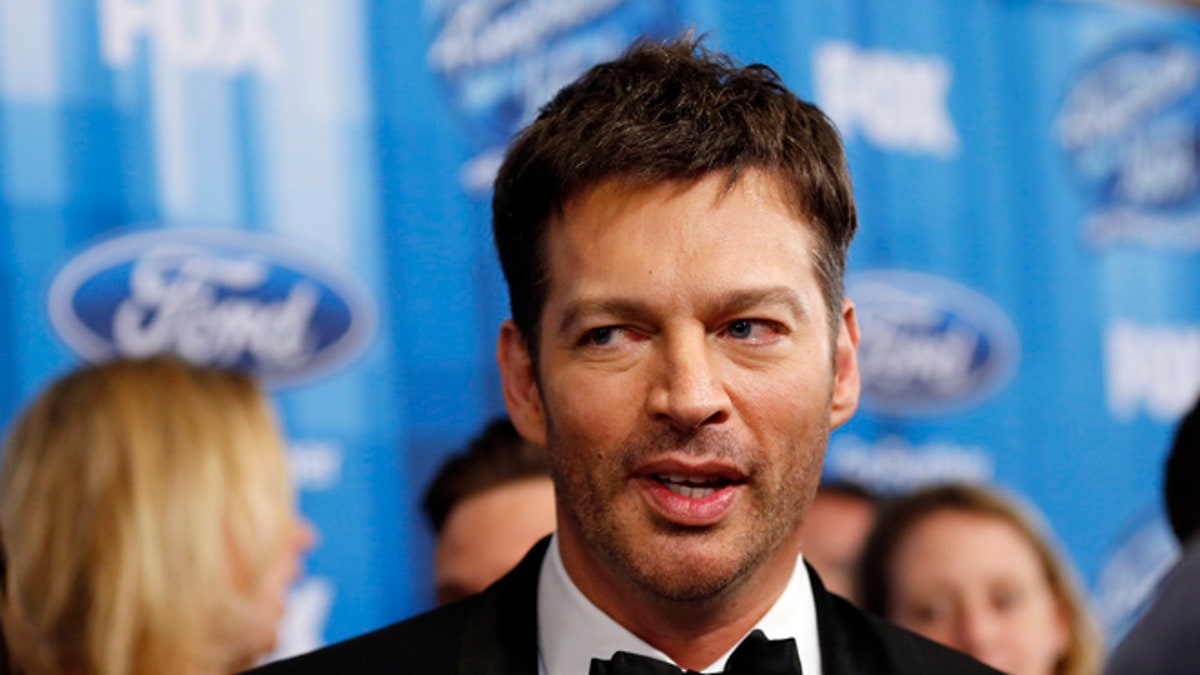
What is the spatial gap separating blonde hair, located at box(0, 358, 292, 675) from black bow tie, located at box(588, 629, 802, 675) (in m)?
0.82

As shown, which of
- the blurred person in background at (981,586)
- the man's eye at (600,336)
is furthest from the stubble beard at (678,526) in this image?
the blurred person in background at (981,586)

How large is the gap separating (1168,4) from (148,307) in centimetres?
397

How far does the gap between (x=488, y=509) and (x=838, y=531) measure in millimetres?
1215

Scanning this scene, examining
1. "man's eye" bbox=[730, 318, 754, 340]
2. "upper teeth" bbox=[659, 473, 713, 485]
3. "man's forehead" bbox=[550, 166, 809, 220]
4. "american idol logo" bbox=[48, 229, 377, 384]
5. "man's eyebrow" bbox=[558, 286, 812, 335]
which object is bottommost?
"upper teeth" bbox=[659, 473, 713, 485]

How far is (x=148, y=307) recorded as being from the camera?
328cm

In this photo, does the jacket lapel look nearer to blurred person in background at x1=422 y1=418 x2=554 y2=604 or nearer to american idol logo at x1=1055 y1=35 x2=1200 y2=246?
blurred person in background at x1=422 y1=418 x2=554 y2=604

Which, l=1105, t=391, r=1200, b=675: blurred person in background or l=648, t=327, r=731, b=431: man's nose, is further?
l=648, t=327, r=731, b=431: man's nose

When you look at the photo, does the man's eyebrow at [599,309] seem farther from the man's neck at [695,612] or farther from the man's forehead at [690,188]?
the man's neck at [695,612]

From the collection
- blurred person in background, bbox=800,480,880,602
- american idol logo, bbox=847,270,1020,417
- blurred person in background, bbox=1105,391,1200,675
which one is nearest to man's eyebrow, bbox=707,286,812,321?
blurred person in background, bbox=1105,391,1200,675

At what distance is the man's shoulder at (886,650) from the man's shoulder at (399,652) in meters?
0.40

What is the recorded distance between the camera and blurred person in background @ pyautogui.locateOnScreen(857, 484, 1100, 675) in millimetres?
2779

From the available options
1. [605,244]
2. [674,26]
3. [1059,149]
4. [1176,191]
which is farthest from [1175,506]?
[1176,191]

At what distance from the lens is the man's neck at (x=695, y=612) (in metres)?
1.52

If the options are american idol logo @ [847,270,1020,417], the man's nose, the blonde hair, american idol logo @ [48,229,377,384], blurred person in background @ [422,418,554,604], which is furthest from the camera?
american idol logo @ [847,270,1020,417]
